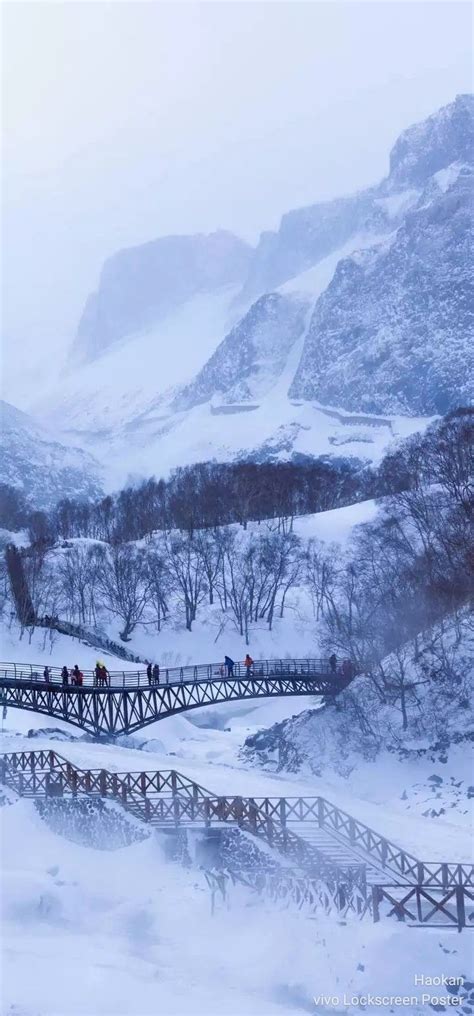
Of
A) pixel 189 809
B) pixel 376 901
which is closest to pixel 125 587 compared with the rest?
pixel 189 809

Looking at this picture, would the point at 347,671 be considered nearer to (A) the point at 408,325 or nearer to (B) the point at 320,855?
(B) the point at 320,855

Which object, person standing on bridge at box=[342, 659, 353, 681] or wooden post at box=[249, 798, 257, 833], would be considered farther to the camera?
person standing on bridge at box=[342, 659, 353, 681]

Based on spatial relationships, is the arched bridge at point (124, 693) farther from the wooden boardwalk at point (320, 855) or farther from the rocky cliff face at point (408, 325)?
the rocky cliff face at point (408, 325)

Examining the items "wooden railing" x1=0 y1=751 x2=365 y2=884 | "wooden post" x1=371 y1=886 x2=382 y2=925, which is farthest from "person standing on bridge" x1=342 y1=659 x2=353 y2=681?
"wooden post" x1=371 y1=886 x2=382 y2=925

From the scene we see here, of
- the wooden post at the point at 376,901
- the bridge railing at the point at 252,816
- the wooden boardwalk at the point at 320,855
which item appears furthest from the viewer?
the bridge railing at the point at 252,816

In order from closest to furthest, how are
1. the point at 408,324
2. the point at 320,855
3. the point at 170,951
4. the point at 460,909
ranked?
the point at 460,909
the point at 170,951
the point at 320,855
the point at 408,324

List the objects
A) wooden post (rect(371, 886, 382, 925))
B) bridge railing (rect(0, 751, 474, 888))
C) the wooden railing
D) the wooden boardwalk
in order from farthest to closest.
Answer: bridge railing (rect(0, 751, 474, 888))
the wooden railing
the wooden boardwalk
wooden post (rect(371, 886, 382, 925))

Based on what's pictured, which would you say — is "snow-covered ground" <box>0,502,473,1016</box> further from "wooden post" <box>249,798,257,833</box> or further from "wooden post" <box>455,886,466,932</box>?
"wooden post" <box>249,798,257,833</box>

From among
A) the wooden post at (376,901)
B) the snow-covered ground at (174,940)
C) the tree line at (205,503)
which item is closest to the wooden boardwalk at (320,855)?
the wooden post at (376,901)

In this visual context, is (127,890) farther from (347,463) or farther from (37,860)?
(347,463)
